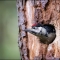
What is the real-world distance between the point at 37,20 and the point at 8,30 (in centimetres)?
214

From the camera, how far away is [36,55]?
1441mm

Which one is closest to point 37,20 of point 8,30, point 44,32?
point 44,32

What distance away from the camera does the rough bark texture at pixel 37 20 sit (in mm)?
1407

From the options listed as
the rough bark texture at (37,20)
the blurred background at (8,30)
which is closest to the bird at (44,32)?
the rough bark texture at (37,20)

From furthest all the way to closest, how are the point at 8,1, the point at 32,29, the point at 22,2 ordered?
the point at 8,1 < the point at 22,2 < the point at 32,29

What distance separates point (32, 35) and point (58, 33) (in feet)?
0.45

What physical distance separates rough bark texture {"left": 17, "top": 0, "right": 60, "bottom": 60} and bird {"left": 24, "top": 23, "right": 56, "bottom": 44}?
0.02 metres

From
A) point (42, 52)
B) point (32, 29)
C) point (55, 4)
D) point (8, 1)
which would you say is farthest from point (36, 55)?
point (8, 1)

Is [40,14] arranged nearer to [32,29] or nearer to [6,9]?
[32,29]

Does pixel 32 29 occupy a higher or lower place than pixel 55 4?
lower

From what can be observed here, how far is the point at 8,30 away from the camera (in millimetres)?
3539

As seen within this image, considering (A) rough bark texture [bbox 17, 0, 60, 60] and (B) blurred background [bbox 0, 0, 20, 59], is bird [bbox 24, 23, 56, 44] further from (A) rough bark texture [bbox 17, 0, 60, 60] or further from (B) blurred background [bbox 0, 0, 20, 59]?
(B) blurred background [bbox 0, 0, 20, 59]

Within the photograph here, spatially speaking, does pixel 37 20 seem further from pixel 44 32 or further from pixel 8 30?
pixel 8 30

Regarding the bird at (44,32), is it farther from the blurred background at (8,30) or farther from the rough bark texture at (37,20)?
the blurred background at (8,30)
